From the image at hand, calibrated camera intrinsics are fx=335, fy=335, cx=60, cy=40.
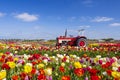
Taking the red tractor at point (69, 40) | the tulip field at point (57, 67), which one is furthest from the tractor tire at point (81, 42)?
→ the tulip field at point (57, 67)

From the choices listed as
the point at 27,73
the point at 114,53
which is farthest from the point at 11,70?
the point at 114,53

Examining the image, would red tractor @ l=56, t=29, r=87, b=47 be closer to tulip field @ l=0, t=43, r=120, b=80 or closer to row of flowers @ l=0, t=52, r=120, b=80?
tulip field @ l=0, t=43, r=120, b=80

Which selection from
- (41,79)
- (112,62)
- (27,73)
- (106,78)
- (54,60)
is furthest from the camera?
(54,60)

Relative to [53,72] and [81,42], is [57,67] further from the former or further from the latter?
[81,42]

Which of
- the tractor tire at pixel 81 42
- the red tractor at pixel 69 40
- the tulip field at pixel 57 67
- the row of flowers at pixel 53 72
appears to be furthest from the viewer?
the red tractor at pixel 69 40

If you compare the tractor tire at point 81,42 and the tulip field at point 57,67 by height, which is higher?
the tractor tire at point 81,42

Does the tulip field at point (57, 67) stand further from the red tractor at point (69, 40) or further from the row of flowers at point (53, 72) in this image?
the red tractor at point (69, 40)

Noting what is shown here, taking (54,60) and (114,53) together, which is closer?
(54,60)

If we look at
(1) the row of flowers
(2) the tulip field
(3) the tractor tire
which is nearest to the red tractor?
(3) the tractor tire

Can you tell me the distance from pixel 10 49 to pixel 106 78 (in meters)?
13.4

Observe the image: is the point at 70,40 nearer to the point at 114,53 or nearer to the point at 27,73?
the point at 114,53

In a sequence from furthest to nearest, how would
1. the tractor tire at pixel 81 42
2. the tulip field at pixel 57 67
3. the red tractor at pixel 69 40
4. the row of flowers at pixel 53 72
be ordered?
the red tractor at pixel 69 40 < the tractor tire at pixel 81 42 < the tulip field at pixel 57 67 < the row of flowers at pixel 53 72

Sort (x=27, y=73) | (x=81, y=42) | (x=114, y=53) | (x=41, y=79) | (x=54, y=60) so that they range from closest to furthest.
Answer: (x=41, y=79) < (x=27, y=73) < (x=54, y=60) < (x=114, y=53) < (x=81, y=42)

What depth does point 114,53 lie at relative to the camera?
17531 mm
